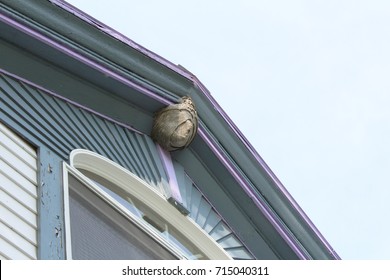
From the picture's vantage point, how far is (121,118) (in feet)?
34.8

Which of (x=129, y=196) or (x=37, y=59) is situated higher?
(x=37, y=59)

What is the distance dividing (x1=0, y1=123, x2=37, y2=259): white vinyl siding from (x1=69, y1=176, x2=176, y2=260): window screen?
37 centimetres

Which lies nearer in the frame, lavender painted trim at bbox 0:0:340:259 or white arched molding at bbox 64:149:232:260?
white arched molding at bbox 64:149:232:260

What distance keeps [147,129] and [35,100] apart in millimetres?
1657

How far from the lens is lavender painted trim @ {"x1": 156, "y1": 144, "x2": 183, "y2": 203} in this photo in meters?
10.5

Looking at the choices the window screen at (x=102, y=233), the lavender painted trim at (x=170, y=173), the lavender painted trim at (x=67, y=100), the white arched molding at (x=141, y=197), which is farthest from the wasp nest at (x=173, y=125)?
the window screen at (x=102, y=233)

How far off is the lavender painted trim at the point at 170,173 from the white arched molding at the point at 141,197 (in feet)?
0.54

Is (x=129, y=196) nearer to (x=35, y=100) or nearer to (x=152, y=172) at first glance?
(x=152, y=172)

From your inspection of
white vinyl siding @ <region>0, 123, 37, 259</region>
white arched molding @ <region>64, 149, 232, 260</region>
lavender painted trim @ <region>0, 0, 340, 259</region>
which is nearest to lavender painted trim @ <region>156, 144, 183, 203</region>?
white arched molding @ <region>64, 149, 232, 260</region>

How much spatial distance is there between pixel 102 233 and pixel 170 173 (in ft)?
5.95

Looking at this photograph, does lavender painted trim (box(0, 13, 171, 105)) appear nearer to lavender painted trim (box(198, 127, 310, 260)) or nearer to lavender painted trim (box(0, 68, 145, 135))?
lavender painted trim (box(0, 68, 145, 135))

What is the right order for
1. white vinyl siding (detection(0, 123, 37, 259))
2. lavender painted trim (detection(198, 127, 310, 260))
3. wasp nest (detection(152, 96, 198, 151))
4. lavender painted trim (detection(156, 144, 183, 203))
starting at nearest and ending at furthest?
white vinyl siding (detection(0, 123, 37, 259))
lavender painted trim (detection(156, 144, 183, 203))
wasp nest (detection(152, 96, 198, 151))
lavender painted trim (detection(198, 127, 310, 260))

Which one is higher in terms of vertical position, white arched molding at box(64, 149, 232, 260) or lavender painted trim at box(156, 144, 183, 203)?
lavender painted trim at box(156, 144, 183, 203)

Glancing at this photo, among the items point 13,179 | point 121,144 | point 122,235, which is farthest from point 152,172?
point 13,179
